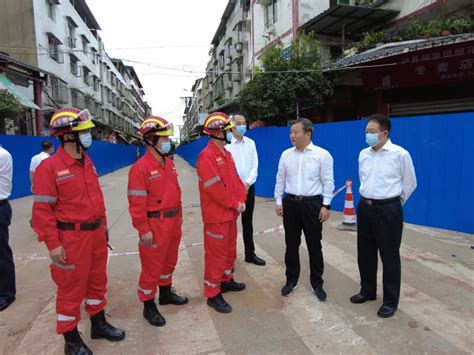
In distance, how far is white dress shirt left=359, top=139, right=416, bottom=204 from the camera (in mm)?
3283

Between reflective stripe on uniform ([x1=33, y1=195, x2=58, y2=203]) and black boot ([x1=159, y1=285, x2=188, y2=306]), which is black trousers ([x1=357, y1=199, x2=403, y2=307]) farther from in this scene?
reflective stripe on uniform ([x1=33, y1=195, x2=58, y2=203])

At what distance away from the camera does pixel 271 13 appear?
20.4 m

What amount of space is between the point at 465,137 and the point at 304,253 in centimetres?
351

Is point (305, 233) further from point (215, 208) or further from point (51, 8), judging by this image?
point (51, 8)

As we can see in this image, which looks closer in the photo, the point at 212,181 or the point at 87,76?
the point at 212,181

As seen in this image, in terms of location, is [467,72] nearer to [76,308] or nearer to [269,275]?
[269,275]

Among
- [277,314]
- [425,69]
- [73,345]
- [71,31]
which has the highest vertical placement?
[71,31]

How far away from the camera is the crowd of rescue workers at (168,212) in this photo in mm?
2670

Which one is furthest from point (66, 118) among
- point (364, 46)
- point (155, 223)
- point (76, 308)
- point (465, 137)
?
point (364, 46)

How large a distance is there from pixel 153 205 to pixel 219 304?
125 cm

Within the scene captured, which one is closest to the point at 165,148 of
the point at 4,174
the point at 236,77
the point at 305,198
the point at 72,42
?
the point at 305,198

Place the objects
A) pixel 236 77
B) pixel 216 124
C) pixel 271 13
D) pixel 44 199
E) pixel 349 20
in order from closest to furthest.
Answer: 1. pixel 44 199
2. pixel 216 124
3. pixel 349 20
4. pixel 271 13
5. pixel 236 77

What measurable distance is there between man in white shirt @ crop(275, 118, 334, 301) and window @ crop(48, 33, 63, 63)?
23.3 meters

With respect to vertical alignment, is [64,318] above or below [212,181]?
below
